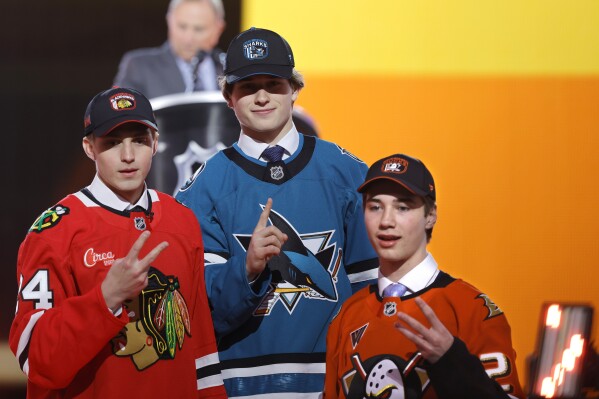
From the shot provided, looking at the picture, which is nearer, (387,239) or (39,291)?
(39,291)

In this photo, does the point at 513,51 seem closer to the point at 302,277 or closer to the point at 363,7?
the point at 363,7

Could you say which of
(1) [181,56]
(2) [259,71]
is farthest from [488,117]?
(2) [259,71]

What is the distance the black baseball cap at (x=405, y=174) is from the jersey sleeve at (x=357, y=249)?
233 millimetres

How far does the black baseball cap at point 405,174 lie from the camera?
188 cm

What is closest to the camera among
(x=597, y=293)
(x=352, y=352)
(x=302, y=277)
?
(x=352, y=352)

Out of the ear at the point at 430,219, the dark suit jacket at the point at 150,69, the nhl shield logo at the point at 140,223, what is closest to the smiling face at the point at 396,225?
the ear at the point at 430,219

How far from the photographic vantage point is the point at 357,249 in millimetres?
2176

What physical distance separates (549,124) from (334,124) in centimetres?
73

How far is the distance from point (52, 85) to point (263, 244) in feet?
5.55

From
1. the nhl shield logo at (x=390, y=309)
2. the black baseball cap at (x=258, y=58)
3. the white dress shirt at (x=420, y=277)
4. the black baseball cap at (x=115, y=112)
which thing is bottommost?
the nhl shield logo at (x=390, y=309)

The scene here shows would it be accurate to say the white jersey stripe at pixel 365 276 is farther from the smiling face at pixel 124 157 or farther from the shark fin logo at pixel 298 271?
the smiling face at pixel 124 157

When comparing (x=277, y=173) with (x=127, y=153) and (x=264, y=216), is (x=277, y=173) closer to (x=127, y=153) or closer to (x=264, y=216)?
(x=264, y=216)

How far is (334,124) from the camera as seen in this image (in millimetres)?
3314

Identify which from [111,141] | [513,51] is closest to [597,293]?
[513,51]
